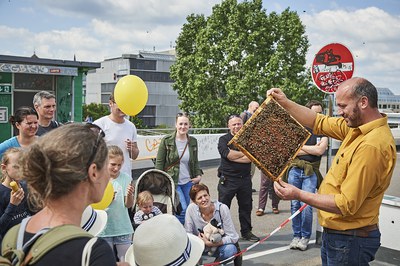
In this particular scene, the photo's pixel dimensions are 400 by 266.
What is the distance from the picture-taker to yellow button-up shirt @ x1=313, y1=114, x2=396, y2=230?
3320mm

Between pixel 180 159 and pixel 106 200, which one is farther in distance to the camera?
pixel 180 159

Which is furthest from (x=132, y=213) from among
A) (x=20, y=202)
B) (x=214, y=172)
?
(x=214, y=172)

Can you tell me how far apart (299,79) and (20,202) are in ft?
129

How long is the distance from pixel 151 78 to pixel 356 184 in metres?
102

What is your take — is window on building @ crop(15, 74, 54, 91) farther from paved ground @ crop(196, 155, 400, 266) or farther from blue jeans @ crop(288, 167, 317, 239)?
blue jeans @ crop(288, 167, 317, 239)

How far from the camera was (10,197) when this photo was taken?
402 centimetres

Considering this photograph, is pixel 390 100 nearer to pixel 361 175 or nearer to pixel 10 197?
pixel 361 175


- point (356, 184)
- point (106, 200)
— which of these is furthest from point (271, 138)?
point (106, 200)

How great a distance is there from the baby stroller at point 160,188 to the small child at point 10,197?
2012 mm

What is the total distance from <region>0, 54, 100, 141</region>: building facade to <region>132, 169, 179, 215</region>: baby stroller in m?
14.2

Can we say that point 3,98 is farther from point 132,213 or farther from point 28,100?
point 132,213

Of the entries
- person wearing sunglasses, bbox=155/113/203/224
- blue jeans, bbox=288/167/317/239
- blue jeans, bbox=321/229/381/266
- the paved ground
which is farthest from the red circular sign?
blue jeans, bbox=321/229/381/266

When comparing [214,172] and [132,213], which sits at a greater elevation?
[132,213]

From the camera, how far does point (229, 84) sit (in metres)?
40.5
